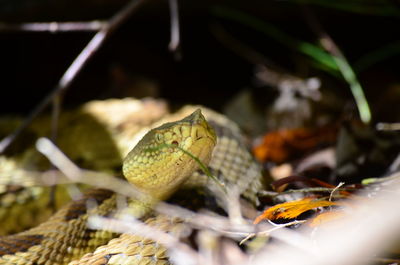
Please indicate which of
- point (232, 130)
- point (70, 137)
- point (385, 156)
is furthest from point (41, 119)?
point (385, 156)

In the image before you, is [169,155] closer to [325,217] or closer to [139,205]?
[139,205]

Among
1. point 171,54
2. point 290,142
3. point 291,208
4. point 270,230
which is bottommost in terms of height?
point 270,230

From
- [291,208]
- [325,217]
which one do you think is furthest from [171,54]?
[325,217]

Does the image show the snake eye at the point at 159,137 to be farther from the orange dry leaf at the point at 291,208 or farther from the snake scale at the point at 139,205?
the orange dry leaf at the point at 291,208

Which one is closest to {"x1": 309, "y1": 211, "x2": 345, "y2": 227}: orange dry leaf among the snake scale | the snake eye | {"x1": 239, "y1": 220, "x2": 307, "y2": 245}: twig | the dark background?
{"x1": 239, "y1": 220, "x2": 307, "y2": 245}: twig

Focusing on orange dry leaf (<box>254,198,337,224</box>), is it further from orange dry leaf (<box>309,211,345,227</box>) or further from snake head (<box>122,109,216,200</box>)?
snake head (<box>122,109,216,200</box>)
